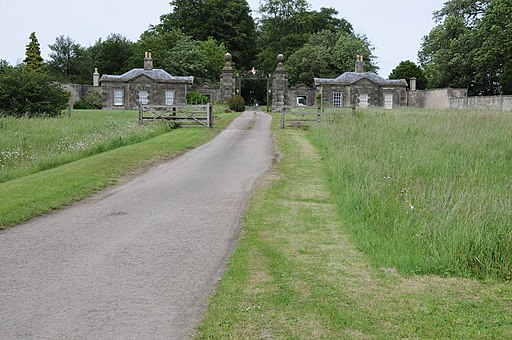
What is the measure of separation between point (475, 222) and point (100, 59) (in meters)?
72.7

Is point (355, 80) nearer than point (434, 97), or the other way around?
point (355, 80)

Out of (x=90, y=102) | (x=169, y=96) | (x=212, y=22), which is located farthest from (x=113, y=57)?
(x=169, y=96)

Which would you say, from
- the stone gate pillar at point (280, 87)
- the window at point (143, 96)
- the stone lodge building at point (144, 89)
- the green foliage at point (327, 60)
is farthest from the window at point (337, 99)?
the window at point (143, 96)

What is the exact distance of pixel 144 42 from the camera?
219 feet

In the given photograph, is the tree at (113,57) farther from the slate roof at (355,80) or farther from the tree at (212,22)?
the slate roof at (355,80)

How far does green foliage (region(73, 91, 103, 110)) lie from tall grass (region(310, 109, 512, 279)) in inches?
1548

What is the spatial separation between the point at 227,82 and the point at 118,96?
11.4 m

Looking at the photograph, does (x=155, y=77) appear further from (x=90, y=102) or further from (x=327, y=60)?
(x=327, y=60)

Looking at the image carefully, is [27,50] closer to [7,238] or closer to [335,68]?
[335,68]

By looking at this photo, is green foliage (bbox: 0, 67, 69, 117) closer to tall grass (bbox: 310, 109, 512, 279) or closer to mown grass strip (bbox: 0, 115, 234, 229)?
mown grass strip (bbox: 0, 115, 234, 229)

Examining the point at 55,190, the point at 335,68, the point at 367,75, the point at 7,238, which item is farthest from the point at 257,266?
the point at 335,68

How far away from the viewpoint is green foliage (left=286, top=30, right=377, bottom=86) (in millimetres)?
65188

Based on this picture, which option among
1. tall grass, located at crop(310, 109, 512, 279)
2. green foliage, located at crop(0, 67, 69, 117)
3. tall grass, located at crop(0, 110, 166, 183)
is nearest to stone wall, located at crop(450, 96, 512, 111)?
tall grass, located at crop(310, 109, 512, 279)

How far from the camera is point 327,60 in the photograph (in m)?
66.8
